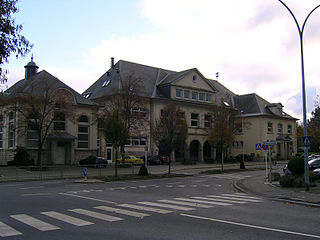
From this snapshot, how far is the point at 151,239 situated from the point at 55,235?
2.25 m

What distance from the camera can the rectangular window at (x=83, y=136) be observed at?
44.2m

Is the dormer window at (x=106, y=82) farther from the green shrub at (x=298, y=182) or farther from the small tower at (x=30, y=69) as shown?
the green shrub at (x=298, y=182)

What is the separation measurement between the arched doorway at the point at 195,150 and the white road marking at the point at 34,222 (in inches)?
1943

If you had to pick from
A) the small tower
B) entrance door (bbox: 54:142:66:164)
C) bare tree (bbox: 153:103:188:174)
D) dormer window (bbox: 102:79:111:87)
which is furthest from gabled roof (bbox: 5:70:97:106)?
bare tree (bbox: 153:103:188:174)

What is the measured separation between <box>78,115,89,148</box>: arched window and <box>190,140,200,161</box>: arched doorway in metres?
20.6

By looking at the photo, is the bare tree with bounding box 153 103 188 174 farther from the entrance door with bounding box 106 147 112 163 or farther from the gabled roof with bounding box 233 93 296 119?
the gabled roof with bounding box 233 93 296 119

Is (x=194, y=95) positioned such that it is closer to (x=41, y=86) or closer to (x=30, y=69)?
(x=30, y=69)

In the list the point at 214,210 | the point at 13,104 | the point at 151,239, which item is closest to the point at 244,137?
the point at 13,104

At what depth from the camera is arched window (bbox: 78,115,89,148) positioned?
44219 mm

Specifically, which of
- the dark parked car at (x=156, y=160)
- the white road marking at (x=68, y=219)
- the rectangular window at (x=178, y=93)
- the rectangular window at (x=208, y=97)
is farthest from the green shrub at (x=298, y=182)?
the rectangular window at (x=208, y=97)

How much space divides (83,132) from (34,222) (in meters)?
35.6

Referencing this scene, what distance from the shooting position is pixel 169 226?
9.01 meters

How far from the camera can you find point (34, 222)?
9570 mm

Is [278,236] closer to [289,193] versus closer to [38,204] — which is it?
[38,204]
